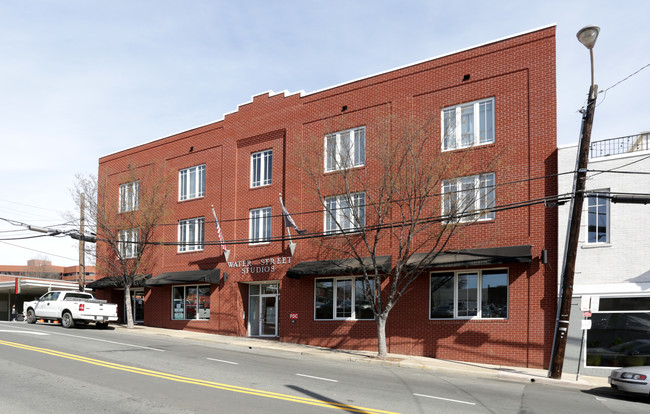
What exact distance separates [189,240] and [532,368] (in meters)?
18.7

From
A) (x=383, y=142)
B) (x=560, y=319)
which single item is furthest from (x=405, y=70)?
(x=560, y=319)

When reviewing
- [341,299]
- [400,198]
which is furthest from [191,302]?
[400,198]

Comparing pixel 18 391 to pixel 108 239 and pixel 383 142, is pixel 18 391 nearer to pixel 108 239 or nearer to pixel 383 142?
pixel 383 142

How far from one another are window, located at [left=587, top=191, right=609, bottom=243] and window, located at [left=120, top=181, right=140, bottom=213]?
22303mm

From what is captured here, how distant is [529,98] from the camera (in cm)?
2006

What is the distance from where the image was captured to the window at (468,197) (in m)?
18.7

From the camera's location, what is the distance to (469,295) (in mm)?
20594

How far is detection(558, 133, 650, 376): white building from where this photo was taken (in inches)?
691

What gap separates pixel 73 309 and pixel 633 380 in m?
22.3

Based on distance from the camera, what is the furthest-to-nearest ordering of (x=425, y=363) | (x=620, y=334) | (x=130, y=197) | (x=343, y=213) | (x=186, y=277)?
(x=130, y=197)
(x=186, y=277)
(x=343, y=213)
(x=425, y=363)
(x=620, y=334)

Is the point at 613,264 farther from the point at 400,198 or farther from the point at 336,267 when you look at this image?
the point at 336,267

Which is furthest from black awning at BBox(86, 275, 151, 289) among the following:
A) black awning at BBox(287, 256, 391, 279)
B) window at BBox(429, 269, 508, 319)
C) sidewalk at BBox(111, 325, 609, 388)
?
window at BBox(429, 269, 508, 319)

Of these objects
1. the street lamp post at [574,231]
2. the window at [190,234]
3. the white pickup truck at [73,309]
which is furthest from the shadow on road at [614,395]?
the white pickup truck at [73,309]

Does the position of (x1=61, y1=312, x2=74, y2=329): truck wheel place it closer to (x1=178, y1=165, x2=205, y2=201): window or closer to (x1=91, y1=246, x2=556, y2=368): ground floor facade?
(x1=91, y1=246, x2=556, y2=368): ground floor facade
